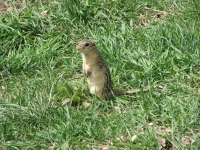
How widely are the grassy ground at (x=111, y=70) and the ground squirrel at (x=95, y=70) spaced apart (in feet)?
0.48

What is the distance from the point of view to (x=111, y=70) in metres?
8.76

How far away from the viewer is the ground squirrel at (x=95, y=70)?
777 cm

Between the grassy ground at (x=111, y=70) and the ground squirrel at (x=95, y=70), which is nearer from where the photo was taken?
the grassy ground at (x=111, y=70)

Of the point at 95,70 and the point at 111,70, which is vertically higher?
the point at 95,70

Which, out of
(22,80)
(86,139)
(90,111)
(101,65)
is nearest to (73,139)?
(86,139)

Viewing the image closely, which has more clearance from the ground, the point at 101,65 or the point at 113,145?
the point at 101,65

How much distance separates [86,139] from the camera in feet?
23.4

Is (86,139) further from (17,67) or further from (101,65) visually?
(17,67)

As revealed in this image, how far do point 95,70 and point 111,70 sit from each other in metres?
0.98

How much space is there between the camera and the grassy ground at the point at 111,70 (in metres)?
7.15

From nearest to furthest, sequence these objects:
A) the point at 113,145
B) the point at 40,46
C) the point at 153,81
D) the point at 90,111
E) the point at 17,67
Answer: the point at 113,145, the point at 90,111, the point at 153,81, the point at 17,67, the point at 40,46

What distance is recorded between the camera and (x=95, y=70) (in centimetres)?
781

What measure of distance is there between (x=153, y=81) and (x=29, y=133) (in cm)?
212

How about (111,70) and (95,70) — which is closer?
(95,70)
